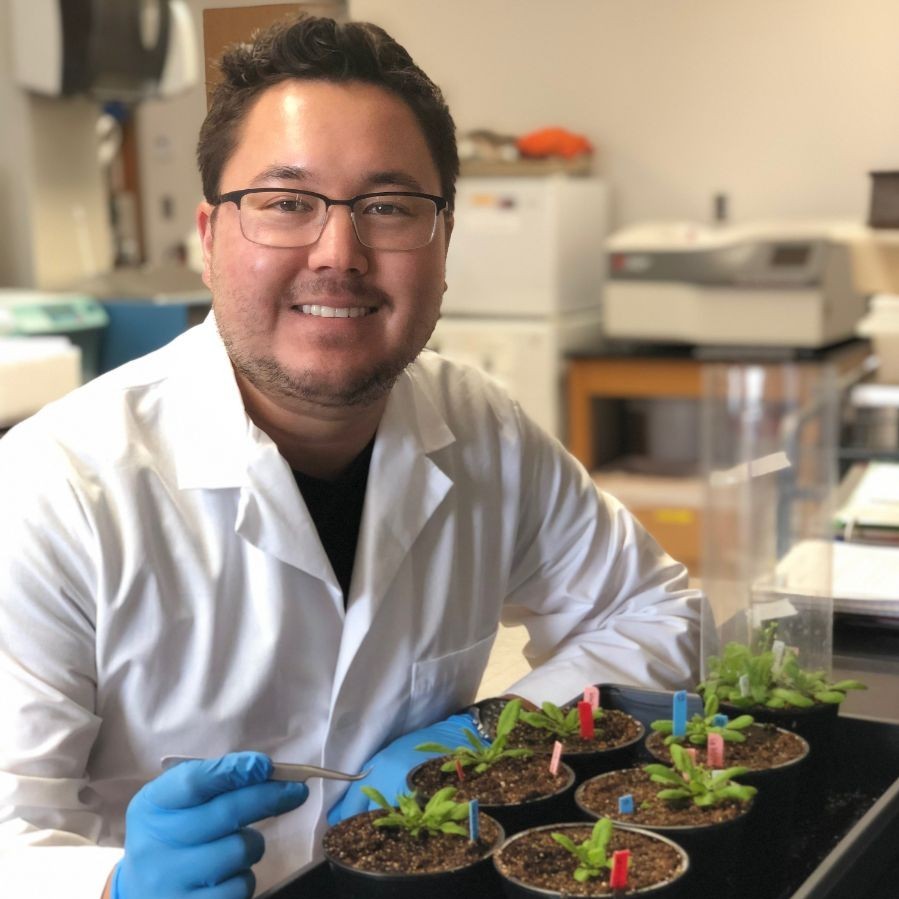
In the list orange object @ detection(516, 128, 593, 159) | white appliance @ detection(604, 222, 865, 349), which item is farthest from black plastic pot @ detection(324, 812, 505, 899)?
orange object @ detection(516, 128, 593, 159)

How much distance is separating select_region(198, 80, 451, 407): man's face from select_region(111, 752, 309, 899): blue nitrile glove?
1.20 feet

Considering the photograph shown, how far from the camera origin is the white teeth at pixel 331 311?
3.35 feet

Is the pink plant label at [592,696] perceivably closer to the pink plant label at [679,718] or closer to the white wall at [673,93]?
the pink plant label at [679,718]

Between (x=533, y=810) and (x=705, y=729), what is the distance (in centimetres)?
17

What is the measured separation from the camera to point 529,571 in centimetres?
134

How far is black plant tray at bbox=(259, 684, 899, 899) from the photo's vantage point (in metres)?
0.74

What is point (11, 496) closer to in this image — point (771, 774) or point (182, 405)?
point (182, 405)

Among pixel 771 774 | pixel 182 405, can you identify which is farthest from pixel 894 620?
pixel 182 405

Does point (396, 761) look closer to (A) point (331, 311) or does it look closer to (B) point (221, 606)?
(B) point (221, 606)

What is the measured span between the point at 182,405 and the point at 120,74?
273cm

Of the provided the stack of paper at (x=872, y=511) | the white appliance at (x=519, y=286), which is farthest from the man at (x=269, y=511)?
the white appliance at (x=519, y=286)

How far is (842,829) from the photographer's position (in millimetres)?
881

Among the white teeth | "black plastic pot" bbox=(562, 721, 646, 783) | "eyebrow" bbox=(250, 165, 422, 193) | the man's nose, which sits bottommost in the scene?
"black plastic pot" bbox=(562, 721, 646, 783)

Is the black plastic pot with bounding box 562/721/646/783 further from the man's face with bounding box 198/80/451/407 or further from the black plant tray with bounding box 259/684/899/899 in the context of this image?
the man's face with bounding box 198/80/451/407
